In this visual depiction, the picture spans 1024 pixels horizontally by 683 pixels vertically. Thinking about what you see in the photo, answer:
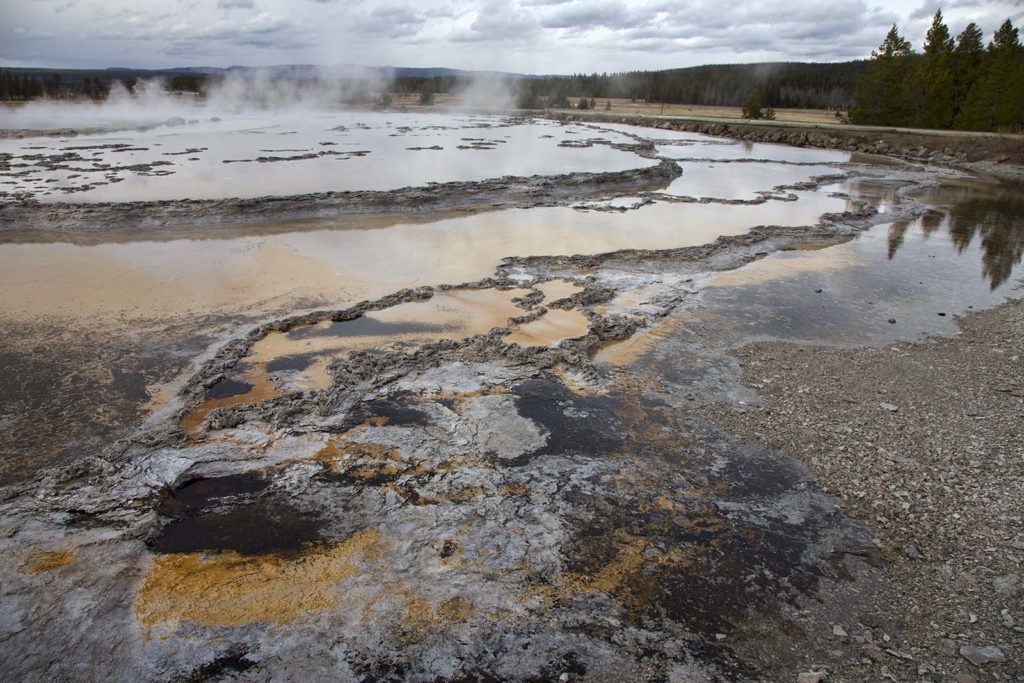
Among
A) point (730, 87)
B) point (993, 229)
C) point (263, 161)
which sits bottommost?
point (993, 229)

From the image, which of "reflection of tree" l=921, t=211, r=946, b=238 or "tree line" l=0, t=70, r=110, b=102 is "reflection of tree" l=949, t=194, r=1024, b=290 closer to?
"reflection of tree" l=921, t=211, r=946, b=238

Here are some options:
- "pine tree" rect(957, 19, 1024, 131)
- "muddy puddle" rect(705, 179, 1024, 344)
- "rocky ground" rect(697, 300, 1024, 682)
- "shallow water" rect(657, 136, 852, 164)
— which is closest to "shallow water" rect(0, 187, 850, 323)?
"muddy puddle" rect(705, 179, 1024, 344)

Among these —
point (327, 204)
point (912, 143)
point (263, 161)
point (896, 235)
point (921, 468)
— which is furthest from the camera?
point (912, 143)

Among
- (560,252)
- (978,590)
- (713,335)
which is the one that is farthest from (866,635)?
(560,252)

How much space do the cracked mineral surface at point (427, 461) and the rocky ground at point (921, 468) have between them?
0.13 meters

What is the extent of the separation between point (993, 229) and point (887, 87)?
27.7 m

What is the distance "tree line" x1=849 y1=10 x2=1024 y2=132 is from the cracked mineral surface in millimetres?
25977

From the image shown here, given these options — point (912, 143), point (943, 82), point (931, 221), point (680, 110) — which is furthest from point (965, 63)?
point (680, 110)

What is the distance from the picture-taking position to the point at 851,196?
2025 cm

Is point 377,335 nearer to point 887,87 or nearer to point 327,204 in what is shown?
point 327,204

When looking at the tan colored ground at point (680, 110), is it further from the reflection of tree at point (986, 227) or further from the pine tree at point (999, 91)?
the reflection of tree at point (986, 227)

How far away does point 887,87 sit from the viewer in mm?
38281

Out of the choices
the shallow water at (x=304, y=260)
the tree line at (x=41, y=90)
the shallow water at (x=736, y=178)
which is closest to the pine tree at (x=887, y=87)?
the shallow water at (x=736, y=178)

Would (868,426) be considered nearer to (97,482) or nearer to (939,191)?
(97,482)
